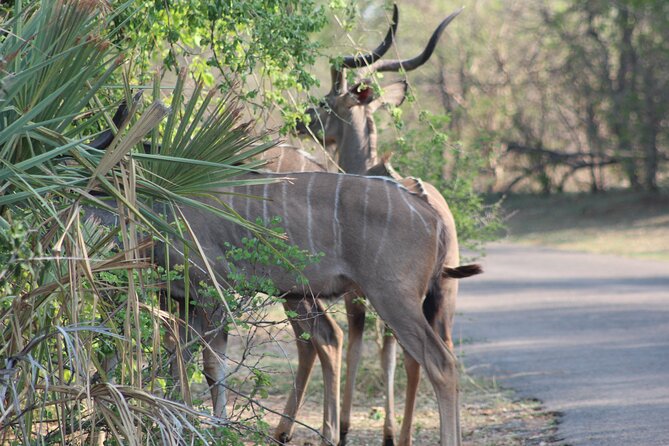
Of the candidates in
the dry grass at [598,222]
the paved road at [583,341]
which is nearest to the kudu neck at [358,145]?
the paved road at [583,341]

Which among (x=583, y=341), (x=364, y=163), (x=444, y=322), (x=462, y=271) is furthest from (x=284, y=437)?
(x=583, y=341)

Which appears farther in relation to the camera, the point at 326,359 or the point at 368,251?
the point at 326,359

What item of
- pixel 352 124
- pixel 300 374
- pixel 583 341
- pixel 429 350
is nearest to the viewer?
pixel 429 350

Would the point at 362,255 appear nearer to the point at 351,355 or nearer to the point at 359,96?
the point at 351,355

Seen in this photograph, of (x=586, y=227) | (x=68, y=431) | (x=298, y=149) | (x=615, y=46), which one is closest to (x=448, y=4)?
(x=615, y=46)

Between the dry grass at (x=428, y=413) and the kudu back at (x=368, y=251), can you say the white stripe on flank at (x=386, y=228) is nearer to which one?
the kudu back at (x=368, y=251)

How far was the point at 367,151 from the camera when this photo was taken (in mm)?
6238

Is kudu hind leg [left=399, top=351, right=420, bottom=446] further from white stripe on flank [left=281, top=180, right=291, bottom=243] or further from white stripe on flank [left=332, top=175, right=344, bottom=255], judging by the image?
white stripe on flank [left=281, top=180, right=291, bottom=243]

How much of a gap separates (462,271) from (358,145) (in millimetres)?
1799

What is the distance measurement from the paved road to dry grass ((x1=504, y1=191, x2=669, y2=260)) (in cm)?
233

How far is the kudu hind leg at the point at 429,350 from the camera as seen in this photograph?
4285mm

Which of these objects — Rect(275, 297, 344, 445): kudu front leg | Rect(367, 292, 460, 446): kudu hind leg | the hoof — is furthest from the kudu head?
Rect(367, 292, 460, 446): kudu hind leg

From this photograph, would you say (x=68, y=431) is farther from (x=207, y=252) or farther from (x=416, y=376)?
(x=416, y=376)

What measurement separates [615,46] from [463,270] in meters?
17.2
